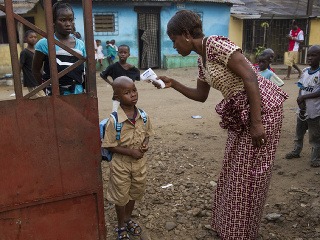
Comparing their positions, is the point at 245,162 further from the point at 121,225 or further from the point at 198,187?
the point at 198,187

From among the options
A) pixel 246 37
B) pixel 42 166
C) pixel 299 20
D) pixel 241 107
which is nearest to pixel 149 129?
pixel 241 107

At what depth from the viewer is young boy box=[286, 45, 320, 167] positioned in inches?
148

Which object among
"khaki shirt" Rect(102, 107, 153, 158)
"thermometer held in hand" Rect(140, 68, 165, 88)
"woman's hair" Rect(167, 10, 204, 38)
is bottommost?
"khaki shirt" Rect(102, 107, 153, 158)

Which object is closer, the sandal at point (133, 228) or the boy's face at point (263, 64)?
the sandal at point (133, 228)

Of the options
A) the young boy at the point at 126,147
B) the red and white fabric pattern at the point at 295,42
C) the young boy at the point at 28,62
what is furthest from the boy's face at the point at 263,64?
the red and white fabric pattern at the point at 295,42

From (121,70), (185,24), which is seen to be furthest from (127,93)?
(121,70)

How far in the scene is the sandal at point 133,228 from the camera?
2693 millimetres

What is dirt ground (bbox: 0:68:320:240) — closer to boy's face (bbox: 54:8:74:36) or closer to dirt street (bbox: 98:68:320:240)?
dirt street (bbox: 98:68:320:240)

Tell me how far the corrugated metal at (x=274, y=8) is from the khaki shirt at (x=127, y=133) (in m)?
13.9

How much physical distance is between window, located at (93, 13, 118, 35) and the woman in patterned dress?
1123cm

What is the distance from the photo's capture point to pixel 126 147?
2457mm

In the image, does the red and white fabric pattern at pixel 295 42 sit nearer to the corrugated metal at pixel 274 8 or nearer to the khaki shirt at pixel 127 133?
the corrugated metal at pixel 274 8

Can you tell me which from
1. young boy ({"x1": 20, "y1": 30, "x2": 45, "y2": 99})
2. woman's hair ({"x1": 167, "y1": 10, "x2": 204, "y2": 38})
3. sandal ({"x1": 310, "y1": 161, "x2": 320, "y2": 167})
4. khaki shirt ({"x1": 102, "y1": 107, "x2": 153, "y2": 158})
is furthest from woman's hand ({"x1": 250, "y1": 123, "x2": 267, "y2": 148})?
young boy ({"x1": 20, "y1": 30, "x2": 45, "y2": 99})

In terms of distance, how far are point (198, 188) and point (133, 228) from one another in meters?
1.02
